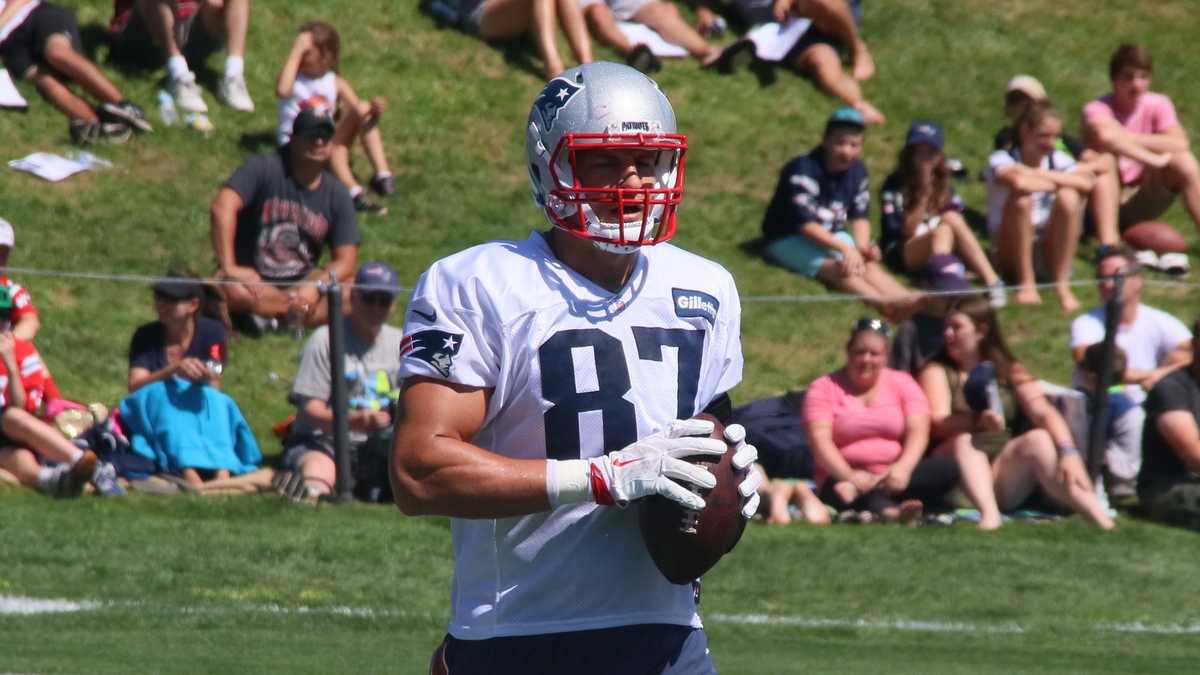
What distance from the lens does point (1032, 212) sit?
41.2 feet

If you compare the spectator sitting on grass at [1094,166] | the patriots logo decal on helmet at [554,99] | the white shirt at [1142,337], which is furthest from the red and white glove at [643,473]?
the spectator sitting on grass at [1094,166]

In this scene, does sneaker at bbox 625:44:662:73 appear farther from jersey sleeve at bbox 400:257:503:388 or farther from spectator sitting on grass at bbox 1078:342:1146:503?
jersey sleeve at bbox 400:257:503:388

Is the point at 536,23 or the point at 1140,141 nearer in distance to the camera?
the point at 1140,141

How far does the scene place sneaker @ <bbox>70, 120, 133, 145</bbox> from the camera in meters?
12.9

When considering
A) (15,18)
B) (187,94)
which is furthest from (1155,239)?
(15,18)

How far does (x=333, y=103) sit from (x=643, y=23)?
3.36 metres

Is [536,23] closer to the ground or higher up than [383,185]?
higher up

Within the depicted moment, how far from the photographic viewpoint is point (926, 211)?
12578 mm

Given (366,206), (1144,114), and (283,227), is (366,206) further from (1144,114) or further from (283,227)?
(1144,114)

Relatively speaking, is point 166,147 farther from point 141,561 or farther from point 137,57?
point 141,561

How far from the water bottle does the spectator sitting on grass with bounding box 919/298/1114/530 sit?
6.21 metres

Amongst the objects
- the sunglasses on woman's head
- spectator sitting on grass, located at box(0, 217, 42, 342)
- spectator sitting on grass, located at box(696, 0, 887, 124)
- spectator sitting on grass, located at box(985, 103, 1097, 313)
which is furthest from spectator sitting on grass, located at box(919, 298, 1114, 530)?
spectator sitting on grass, located at box(696, 0, 887, 124)

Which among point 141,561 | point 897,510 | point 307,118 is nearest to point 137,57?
point 307,118

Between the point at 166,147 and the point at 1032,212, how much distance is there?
623 cm
